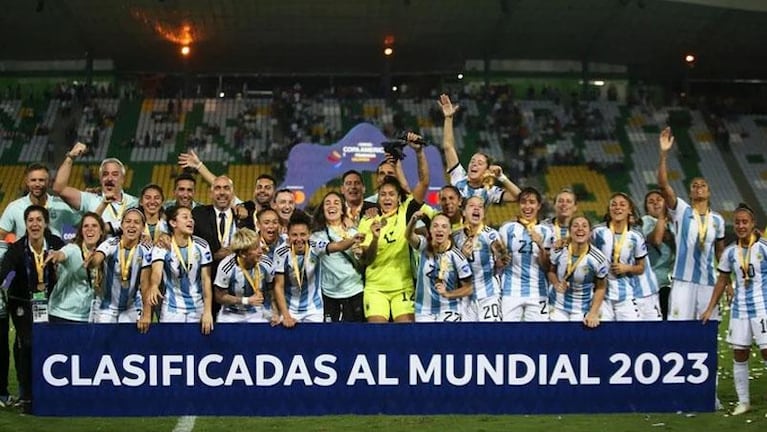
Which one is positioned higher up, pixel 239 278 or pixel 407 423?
pixel 239 278

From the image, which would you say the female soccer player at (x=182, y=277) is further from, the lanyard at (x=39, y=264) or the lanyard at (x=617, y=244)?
the lanyard at (x=617, y=244)

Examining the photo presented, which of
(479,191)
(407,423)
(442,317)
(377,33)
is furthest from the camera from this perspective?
(377,33)

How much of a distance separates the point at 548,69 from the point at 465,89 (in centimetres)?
329

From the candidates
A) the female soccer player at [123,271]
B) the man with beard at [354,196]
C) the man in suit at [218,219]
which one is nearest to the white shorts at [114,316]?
the female soccer player at [123,271]

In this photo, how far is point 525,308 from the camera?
11070 mm

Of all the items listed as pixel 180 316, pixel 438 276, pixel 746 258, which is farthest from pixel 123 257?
pixel 746 258

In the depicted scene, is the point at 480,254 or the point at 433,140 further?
the point at 433,140

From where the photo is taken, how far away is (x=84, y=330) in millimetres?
9984

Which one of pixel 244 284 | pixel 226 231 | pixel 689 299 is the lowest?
pixel 689 299

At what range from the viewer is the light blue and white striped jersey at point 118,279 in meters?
10.2

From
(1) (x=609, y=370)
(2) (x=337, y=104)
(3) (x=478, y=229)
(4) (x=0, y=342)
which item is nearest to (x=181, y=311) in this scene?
(4) (x=0, y=342)

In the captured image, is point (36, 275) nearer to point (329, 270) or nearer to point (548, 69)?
point (329, 270)

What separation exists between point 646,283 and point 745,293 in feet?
2.82

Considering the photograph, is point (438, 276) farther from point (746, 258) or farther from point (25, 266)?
point (25, 266)
